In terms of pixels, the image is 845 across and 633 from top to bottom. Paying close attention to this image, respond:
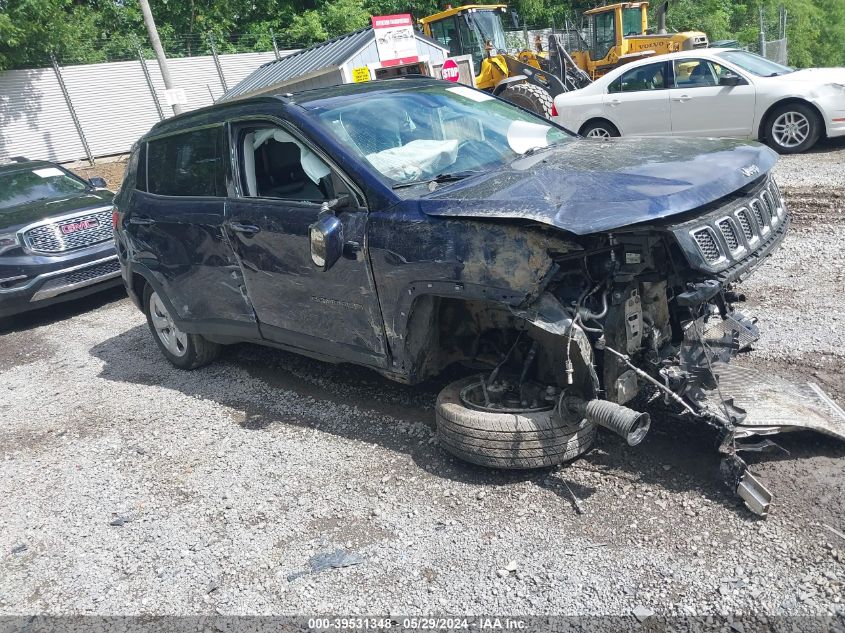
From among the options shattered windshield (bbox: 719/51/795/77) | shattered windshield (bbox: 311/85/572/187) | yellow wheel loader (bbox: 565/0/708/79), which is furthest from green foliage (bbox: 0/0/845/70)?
shattered windshield (bbox: 311/85/572/187)

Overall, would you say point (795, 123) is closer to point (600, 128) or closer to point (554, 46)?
point (600, 128)

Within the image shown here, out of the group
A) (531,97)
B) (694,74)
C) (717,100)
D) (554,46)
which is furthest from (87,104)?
(717,100)

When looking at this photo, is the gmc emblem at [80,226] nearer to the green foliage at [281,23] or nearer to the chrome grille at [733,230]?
the chrome grille at [733,230]

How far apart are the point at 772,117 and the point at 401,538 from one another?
9.58m

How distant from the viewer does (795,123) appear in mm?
10125

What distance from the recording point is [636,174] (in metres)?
3.29

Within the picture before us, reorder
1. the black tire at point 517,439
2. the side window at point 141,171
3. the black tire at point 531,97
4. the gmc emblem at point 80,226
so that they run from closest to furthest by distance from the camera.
Answer: the black tire at point 517,439 < the side window at point 141,171 < the gmc emblem at point 80,226 < the black tire at point 531,97

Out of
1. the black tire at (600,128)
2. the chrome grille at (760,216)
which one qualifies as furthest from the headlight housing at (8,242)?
the black tire at (600,128)

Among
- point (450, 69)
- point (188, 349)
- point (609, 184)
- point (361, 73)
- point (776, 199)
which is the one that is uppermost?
point (361, 73)

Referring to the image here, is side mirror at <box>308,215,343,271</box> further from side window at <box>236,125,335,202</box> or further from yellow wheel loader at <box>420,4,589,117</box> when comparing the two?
yellow wheel loader at <box>420,4,589,117</box>

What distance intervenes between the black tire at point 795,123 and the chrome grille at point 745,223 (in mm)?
8066

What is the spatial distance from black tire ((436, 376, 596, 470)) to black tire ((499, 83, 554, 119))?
36.5ft

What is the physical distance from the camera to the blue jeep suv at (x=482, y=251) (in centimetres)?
310

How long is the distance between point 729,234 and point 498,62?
1438 centimetres
